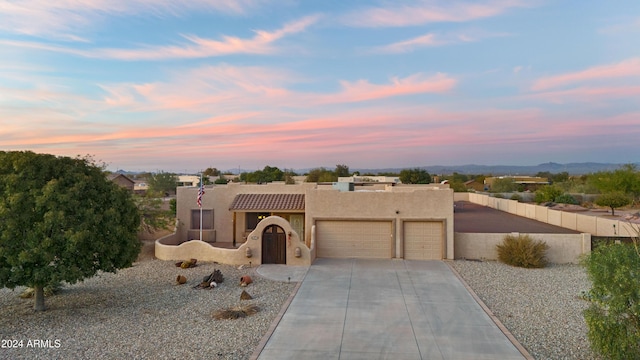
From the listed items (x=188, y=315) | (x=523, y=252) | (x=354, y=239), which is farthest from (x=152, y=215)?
(x=523, y=252)

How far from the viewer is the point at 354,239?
890 inches

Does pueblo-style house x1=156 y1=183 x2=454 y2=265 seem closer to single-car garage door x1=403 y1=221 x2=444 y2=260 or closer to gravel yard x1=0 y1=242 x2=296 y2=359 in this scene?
single-car garage door x1=403 y1=221 x2=444 y2=260

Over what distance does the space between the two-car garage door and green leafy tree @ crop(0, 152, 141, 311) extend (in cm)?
1032

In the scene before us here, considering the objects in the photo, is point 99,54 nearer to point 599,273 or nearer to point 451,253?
point 451,253

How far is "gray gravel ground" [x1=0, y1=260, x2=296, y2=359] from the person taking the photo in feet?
35.8

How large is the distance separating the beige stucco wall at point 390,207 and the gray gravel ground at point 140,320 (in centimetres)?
585

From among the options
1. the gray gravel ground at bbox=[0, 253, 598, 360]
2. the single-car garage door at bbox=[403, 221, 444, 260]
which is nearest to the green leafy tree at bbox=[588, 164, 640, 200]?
the gray gravel ground at bbox=[0, 253, 598, 360]

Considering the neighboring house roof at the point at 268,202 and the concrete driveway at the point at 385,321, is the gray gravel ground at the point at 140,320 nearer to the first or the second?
the concrete driveway at the point at 385,321

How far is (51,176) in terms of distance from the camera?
14203 millimetres

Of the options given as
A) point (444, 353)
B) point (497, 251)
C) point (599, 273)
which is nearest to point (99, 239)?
point (444, 353)

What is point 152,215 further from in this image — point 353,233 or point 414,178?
point 414,178

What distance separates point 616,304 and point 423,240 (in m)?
13.1

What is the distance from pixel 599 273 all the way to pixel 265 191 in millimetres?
19735

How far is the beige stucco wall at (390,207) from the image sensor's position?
22.0 meters
